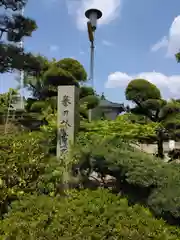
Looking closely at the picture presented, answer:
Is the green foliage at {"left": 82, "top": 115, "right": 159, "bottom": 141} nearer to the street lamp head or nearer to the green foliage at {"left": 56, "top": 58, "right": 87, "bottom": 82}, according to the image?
the green foliage at {"left": 56, "top": 58, "right": 87, "bottom": 82}

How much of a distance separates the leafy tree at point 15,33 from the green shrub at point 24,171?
4973 millimetres

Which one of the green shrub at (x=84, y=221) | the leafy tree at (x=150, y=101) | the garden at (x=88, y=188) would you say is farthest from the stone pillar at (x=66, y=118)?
the leafy tree at (x=150, y=101)

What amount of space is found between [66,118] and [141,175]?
1.30m

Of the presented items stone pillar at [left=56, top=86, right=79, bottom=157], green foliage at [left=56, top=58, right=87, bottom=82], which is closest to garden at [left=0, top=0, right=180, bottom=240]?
stone pillar at [left=56, top=86, right=79, bottom=157]

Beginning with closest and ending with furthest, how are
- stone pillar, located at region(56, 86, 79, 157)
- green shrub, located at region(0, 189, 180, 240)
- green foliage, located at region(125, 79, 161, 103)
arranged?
green shrub, located at region(0, 189, 180, 240)
stone pillar, located at region(56, 86, 79, 157)
green foliage, located at region(125, 79, 161, 103)

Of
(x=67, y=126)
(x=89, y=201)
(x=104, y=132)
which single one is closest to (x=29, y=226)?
(x=89, y=201)

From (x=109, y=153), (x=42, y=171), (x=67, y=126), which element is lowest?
(x=42, y=171)

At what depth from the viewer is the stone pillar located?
10.2 feet

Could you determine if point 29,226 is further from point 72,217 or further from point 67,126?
point 67,126

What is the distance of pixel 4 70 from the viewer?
25.0 feet

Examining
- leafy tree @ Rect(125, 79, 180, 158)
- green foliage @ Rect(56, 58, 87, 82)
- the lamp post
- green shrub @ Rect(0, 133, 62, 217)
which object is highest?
the lamp post

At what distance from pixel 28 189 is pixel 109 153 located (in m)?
0.90

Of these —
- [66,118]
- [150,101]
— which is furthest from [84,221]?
[150,101]

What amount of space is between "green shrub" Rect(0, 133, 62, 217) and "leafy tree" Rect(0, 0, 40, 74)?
497 centimetres
